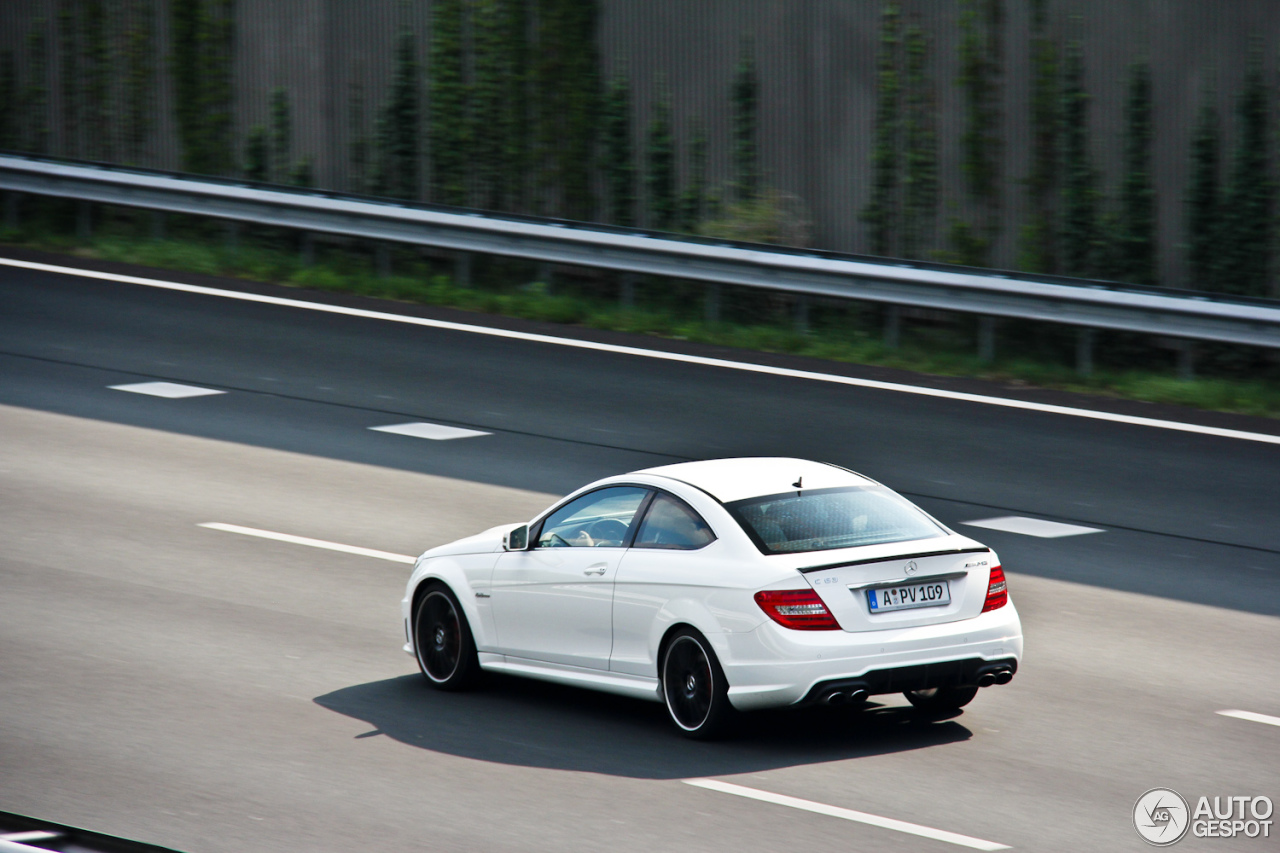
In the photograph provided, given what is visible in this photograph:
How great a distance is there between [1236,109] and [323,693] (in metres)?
13.6

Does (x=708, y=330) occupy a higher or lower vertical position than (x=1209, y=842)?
higher

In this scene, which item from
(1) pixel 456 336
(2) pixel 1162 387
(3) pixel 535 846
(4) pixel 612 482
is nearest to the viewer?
(3) pixel 535 846

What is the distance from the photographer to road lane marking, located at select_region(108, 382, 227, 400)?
1678 cm

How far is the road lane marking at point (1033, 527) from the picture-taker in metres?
12.7

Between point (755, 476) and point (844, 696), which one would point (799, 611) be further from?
point (755, 476)

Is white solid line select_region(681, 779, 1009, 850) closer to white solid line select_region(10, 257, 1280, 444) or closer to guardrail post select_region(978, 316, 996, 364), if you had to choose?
white solid line select_region(10, 257, 1280, 444)

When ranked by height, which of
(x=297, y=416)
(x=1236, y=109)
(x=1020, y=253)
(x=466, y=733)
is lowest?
(x=466, y=733)

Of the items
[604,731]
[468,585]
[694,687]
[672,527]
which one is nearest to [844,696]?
[694,687]

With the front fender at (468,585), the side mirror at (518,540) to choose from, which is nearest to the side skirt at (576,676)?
the front fender at (468,585)

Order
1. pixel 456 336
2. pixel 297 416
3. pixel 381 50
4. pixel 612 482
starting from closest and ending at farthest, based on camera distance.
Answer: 1. pixel 612 482
2. pixel 297 416
3. pixel 456 336
4. pixel 381 50

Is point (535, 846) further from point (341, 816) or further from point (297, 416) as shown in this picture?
point (297, 416)

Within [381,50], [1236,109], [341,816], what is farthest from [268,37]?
[341,816]

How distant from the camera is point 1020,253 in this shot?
816 inches

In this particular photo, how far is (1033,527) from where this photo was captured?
42.0 ft
